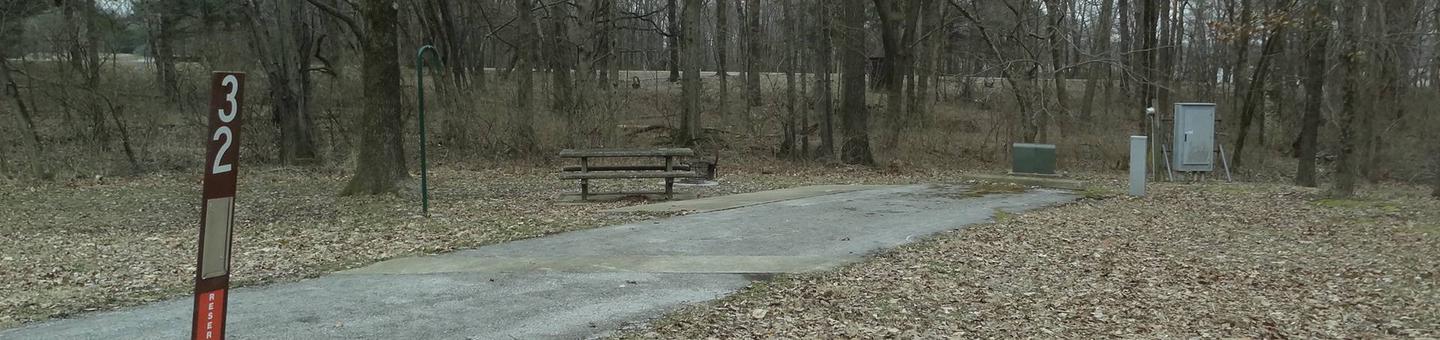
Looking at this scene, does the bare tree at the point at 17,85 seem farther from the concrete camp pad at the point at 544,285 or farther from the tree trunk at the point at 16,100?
the concrete camp pad at the point at 544,285

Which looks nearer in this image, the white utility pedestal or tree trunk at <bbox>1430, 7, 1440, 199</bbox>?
the white utility pedestal

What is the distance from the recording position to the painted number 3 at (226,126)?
3230mm

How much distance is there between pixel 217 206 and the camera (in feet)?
10.6

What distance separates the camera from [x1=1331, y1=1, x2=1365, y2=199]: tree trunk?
13625mm

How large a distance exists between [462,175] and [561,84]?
6.00 meters

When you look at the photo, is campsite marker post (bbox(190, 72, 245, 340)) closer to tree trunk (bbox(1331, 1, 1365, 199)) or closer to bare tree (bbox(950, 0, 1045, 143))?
tree trunk (bbox(1331, 1, 1365, 199))

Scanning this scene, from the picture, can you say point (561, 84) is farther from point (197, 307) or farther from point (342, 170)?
point (197, 307)

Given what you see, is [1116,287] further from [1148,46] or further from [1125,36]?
[1125,36]

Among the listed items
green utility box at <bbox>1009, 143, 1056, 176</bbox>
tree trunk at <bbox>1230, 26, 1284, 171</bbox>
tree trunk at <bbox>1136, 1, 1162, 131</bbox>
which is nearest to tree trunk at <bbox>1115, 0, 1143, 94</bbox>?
tree trunk at <bbox>1136, 1, 1162, 131</bbox>

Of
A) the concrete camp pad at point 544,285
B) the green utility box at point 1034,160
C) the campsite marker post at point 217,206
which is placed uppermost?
the campsite marker post at point 217,206

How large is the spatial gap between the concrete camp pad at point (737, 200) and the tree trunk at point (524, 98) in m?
7.66

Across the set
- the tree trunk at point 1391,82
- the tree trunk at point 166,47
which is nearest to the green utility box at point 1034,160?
the tree trunk at point 1391,82

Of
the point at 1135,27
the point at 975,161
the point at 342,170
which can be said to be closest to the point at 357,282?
the point at 342,170

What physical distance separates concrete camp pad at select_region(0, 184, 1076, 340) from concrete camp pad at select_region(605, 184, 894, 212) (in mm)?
806
